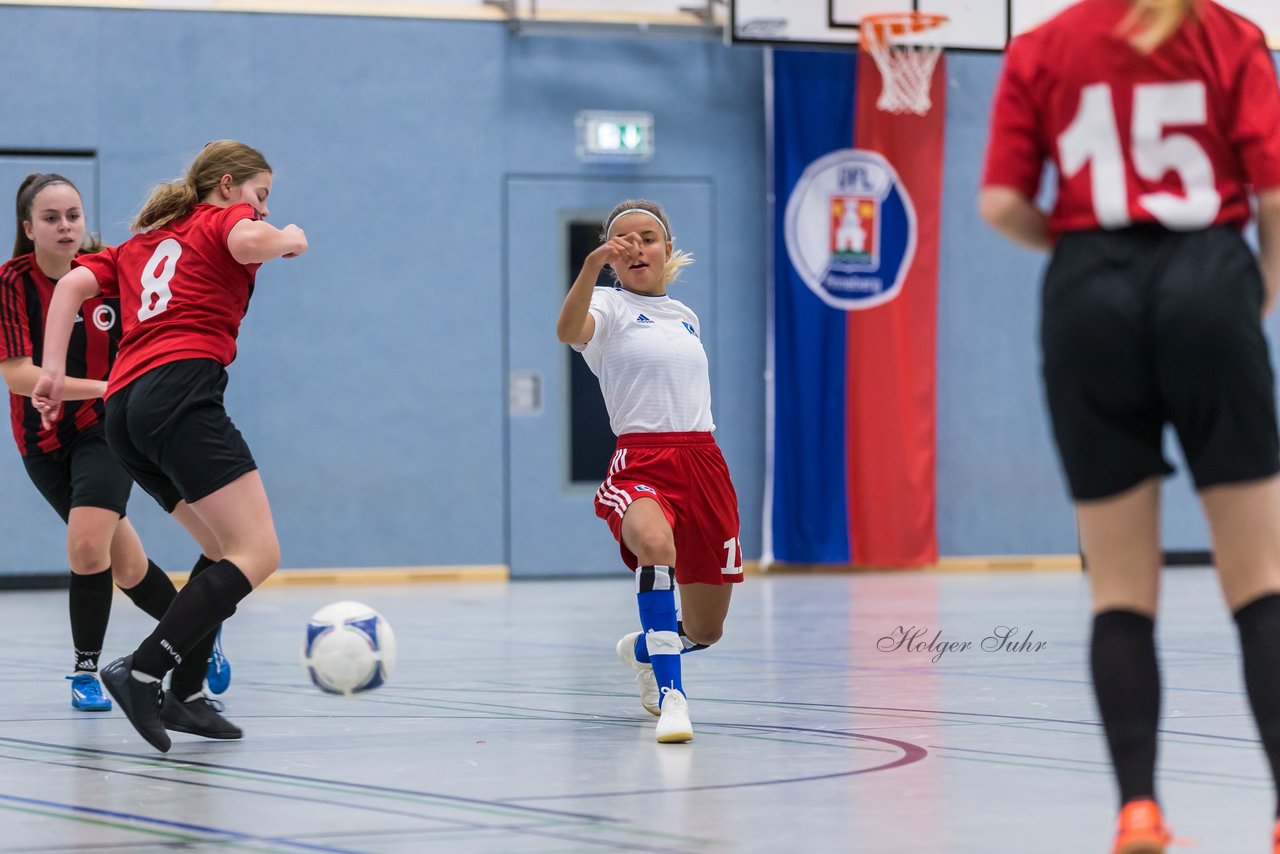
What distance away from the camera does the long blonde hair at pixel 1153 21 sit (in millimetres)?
2791

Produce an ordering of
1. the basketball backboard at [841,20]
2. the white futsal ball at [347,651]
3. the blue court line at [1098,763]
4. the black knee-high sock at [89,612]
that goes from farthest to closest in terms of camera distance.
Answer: the basketball backboard at [841,20] < the black knee-high sock at [89,612] < the white futsal ball at [347,651] < the blue court line at [1098,763]

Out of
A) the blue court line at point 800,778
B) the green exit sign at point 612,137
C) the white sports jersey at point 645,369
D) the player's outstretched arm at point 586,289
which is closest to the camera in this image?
the blue court line at point 800,778

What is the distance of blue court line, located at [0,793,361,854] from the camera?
127 inches

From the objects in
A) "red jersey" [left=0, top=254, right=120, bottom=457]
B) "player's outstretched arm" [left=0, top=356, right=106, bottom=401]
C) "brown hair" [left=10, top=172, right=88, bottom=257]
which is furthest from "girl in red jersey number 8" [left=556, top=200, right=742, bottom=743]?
"brown hair" [left=10, top=172, right=88, bottom=257]

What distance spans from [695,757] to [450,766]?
0.63 metres

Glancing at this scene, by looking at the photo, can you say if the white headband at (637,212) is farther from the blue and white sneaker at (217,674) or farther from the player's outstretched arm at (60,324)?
the blue and white sneaker at (217,674)

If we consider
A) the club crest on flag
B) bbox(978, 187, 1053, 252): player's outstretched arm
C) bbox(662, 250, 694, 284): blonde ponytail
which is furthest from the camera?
the club crest on flag

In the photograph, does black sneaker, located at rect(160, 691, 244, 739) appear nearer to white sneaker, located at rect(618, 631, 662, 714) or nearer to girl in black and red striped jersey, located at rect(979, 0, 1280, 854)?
white sneaker, located at rect(618, 631, 662, 714)

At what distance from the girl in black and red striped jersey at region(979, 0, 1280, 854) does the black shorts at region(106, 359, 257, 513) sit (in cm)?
239

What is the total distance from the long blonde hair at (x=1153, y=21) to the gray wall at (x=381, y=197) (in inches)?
388

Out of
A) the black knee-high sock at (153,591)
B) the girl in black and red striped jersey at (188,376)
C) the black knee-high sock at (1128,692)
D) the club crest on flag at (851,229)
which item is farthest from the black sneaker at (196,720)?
the club crest on flag at (851,229)

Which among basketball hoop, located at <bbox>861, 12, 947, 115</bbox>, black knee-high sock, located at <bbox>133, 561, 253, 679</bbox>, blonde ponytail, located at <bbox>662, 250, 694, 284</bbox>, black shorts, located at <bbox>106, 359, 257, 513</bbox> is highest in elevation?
basketball hoop, located at <bbox>861, 12, 947, 115</bbox>

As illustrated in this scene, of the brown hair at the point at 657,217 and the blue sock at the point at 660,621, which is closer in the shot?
the blue sock at the point at 660,621

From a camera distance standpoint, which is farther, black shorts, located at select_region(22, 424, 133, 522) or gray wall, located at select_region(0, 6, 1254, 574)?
gray wall, located at select_region(0, 6, 1254, 574)
